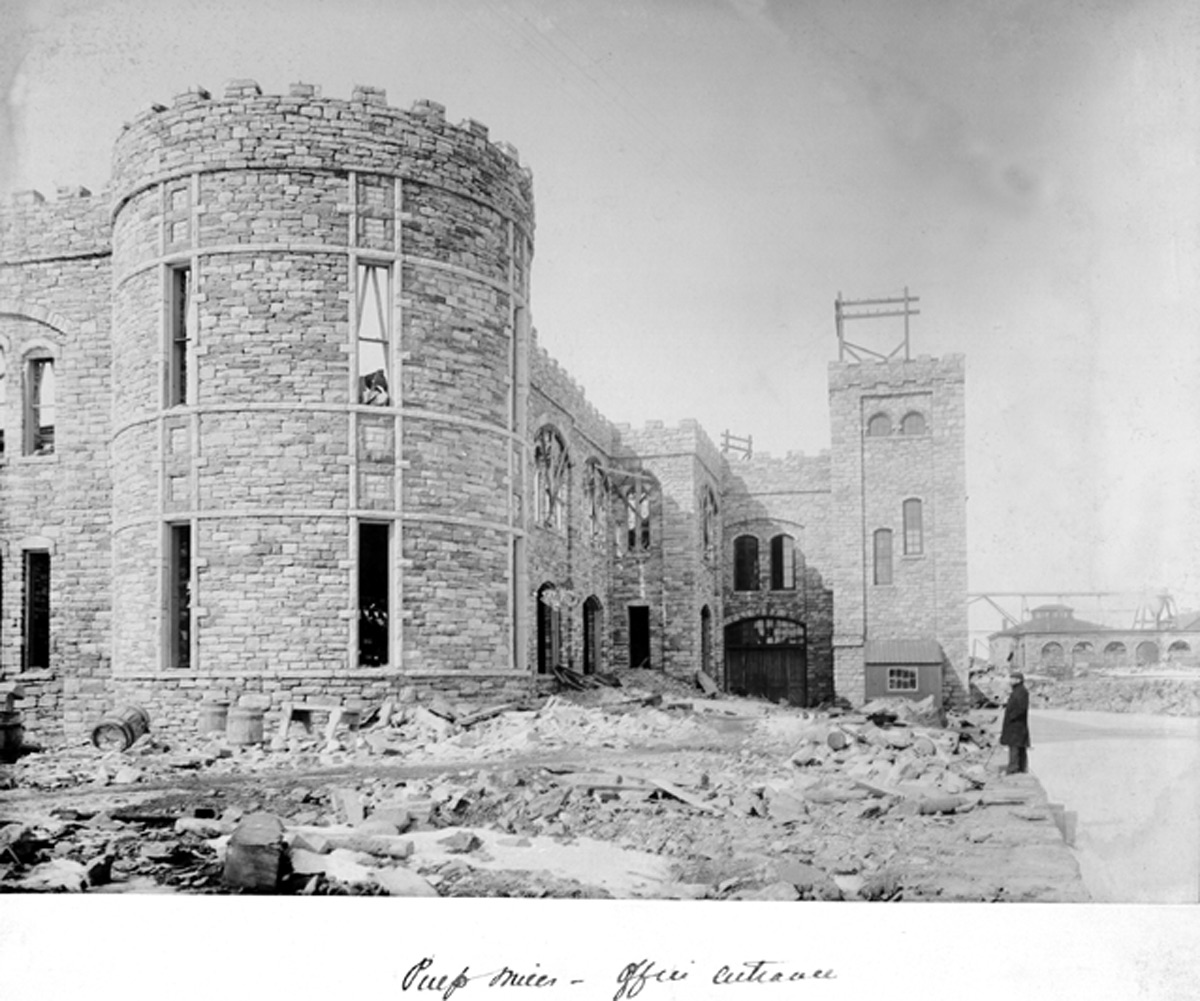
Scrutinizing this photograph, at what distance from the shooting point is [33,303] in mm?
14570

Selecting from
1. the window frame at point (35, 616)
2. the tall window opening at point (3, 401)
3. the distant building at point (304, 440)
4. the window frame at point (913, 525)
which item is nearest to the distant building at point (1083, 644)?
the distant building at point (304, 440)

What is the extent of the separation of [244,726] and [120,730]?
1358mm

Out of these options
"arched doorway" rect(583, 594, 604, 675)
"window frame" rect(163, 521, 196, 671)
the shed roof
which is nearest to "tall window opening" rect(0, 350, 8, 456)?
"window frame" rect(163, 521, 196, 671)

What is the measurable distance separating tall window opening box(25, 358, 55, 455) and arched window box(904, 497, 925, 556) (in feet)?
34.5

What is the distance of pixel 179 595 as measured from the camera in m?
13.4

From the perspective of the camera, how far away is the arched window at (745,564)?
655 inches

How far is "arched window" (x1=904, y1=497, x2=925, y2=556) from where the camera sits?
12.2 m

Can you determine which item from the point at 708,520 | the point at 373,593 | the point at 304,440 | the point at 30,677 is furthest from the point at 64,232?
the point at 708,520

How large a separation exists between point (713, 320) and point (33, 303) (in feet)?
31.0

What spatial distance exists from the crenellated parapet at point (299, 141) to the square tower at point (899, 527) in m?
4.48

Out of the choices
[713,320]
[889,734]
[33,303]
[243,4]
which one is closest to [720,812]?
[889,734]

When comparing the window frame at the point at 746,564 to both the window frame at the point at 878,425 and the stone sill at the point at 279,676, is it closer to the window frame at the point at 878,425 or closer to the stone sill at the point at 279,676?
the window frame at the point at 878,425

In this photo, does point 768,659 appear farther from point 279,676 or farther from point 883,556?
point 279,676

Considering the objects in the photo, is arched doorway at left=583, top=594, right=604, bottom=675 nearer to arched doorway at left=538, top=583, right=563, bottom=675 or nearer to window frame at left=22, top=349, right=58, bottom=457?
Result: arched doorway at left=538, top=583, right=563, bottom=675
